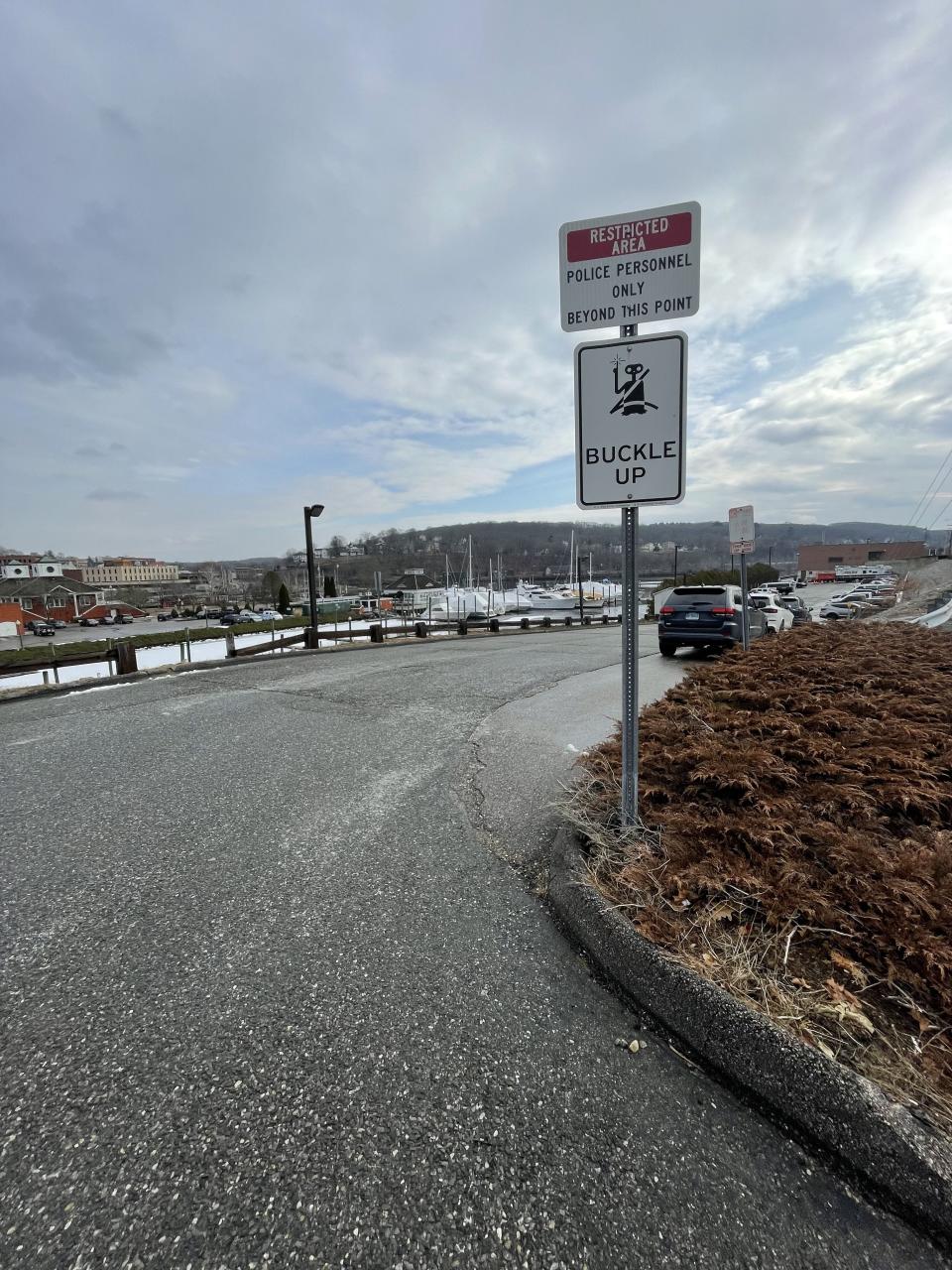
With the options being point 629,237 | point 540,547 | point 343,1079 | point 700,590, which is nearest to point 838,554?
point 540,547

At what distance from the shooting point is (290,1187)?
1453 millimetres

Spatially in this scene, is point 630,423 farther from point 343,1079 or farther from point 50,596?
point 50,596

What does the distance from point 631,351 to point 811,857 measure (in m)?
2.41

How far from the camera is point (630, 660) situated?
9.37 feet

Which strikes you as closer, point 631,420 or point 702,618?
point 631,420

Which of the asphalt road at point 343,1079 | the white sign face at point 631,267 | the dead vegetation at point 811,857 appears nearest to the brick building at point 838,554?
the dead vegetation at point 811,857

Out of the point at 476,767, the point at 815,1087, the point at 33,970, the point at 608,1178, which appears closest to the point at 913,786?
the point at 815,1087

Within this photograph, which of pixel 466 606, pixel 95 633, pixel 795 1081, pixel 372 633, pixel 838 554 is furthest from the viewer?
pixel 838 554

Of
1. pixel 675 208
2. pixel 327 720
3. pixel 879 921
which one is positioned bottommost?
pixel 327 720

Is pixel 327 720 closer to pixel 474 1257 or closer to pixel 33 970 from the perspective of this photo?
pixel 33 970

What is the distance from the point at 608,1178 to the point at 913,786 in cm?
226

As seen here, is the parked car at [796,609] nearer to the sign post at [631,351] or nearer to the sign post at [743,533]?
the sign post at [743,533]

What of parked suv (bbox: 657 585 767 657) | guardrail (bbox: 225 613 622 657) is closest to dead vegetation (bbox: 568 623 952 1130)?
parked suv (bbox: 657 585 767 657)

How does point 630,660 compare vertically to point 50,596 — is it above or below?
above
